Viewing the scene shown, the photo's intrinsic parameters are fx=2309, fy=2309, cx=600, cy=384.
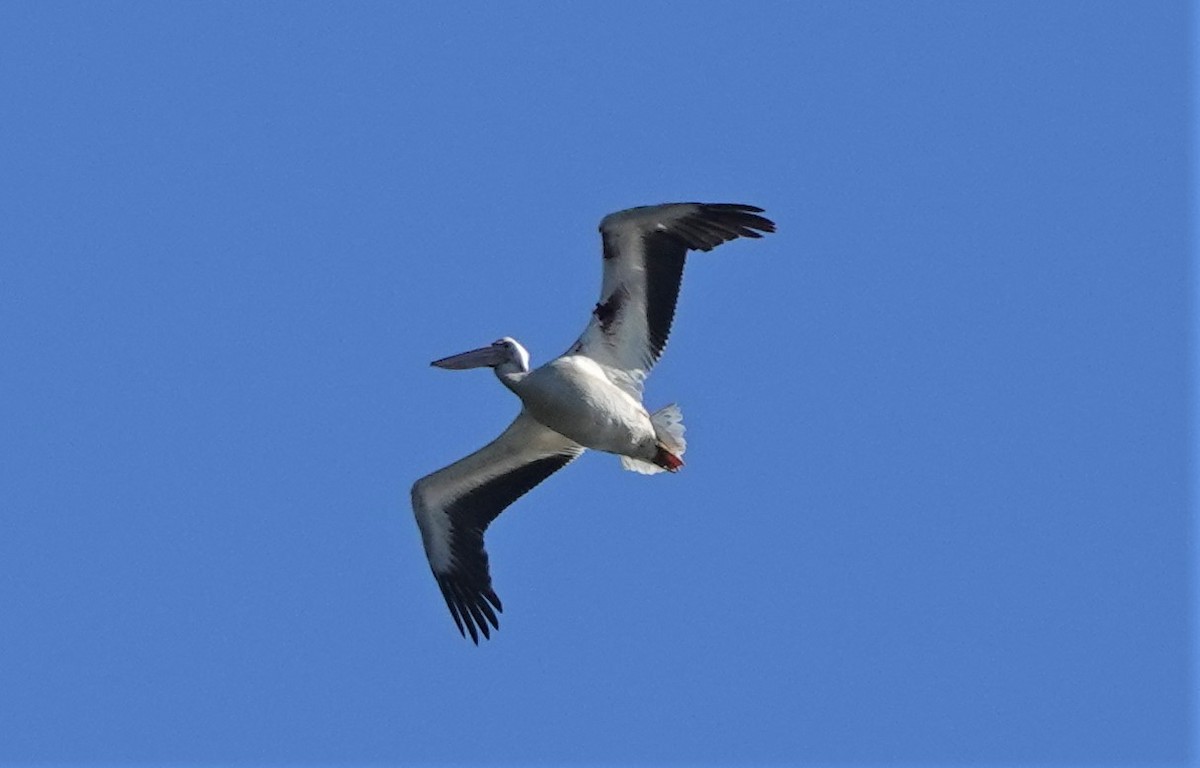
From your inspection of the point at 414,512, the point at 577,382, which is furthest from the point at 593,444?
the point at 414,512

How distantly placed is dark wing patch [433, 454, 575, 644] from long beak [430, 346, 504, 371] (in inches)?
28.9

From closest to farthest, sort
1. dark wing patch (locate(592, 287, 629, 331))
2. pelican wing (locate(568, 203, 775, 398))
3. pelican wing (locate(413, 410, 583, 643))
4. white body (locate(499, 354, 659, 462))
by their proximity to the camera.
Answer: white body (locate(499, 354, 659, 462)), pelican wing (locate(568, 203, 775, 398)), dark wing patch (locate(592, 287, 629, 331)), pelican wing (locate(413, 410, 583, 643))

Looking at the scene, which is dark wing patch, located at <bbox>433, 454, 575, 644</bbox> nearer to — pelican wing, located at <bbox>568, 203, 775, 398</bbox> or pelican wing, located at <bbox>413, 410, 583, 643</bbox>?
pelican wing, located at <bbox>413, 410, 583, 643</bbox>

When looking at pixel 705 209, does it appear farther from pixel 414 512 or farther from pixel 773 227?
pixel 414 512

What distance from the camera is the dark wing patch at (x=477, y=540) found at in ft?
44.1

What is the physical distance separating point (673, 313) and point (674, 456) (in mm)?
821

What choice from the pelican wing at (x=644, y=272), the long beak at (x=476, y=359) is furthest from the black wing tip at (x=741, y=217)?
the long beak at (x=476, y=359)

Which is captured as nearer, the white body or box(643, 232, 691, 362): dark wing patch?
the white body

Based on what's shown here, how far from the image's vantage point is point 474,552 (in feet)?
44.4

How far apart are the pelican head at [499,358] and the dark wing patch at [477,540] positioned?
27.6 inches

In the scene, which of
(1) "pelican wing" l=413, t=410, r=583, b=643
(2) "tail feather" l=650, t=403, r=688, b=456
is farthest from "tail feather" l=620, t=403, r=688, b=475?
(1) "pelican wing" l=413, t=410, r=583, b=643

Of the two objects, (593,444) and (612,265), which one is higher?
(612,265)

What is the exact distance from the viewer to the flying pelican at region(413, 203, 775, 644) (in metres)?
12.8

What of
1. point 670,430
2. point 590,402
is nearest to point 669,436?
point 670,430
